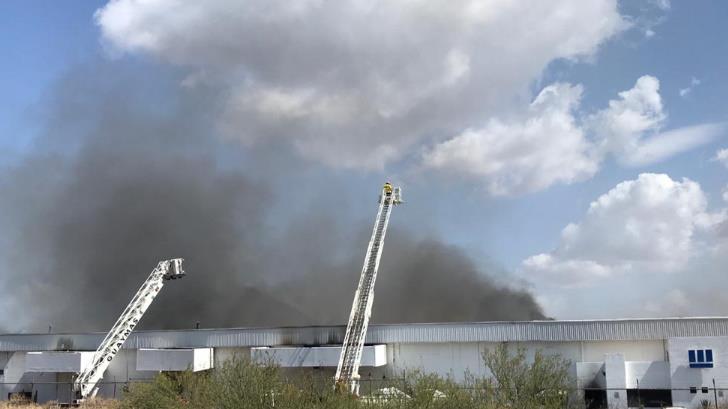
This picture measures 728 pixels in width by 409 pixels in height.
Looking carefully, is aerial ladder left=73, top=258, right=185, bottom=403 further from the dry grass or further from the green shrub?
the green shrub

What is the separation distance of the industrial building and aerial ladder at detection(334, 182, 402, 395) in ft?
3.62

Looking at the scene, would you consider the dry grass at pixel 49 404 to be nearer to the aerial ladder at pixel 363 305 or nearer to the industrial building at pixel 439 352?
the industrial building at pixel 439 352

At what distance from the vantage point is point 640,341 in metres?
43.2

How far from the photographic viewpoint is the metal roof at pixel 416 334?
140 ft

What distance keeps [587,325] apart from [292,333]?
20739 mm

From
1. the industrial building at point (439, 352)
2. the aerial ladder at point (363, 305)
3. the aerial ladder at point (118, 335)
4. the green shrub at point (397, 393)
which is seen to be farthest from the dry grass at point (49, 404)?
the green shrub at point (397, 393)

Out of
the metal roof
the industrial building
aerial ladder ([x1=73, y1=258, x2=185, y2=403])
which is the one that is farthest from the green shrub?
aerial ladder ([x1=73, y1=258, x2=185, y2=403])

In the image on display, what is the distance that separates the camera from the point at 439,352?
47188 mm

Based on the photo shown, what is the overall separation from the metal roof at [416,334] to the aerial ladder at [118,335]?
1.95 metres

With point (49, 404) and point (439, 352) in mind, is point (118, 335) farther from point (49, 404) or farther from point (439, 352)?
point (439, 352)

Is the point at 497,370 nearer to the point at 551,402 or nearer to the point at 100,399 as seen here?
the point at 551,402

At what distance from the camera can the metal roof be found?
42688 millimetres

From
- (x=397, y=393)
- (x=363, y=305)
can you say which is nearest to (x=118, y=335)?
(x=363, y=305)

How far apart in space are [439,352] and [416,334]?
77.8 inches
